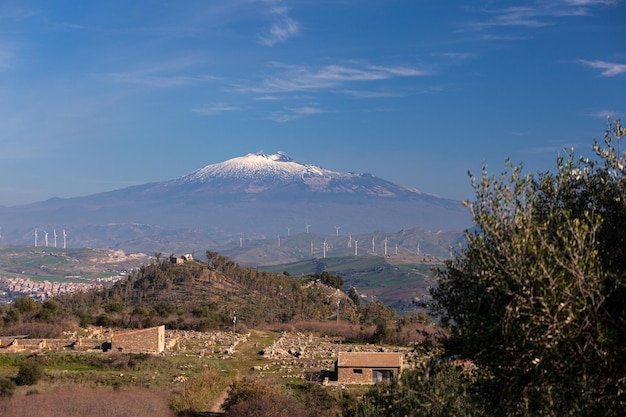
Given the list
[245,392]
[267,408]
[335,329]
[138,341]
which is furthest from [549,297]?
[335,329]

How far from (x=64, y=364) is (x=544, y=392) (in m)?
34.1

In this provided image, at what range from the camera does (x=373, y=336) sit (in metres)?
56.5

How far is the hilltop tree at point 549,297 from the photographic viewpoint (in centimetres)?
945

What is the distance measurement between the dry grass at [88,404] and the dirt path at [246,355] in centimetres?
255

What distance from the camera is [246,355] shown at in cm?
4625

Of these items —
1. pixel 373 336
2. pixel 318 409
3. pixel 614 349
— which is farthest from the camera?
pixel 373 336

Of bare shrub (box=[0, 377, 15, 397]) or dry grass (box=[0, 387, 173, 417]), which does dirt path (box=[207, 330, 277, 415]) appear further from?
bare shrub (box=[0, 377, 15, 397])

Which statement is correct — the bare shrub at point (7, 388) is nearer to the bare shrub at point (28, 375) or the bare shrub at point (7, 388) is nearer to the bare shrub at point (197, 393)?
the bare shrub at point (28, 375)

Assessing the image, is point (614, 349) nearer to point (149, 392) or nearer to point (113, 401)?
point (113, 401)

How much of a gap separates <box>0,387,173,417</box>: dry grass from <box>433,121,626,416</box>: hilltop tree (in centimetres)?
1925

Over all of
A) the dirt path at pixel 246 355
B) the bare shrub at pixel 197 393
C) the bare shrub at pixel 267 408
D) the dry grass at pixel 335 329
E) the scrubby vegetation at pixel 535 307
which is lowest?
the dry grass at pixel 335 329

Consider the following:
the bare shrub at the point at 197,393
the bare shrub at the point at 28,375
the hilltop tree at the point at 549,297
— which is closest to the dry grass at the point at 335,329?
the bare shrub at the point at 197,393

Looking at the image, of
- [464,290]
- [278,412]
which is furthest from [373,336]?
[464,290]

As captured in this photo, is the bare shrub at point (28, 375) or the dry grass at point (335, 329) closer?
the bare shrub at point (28, 375)
